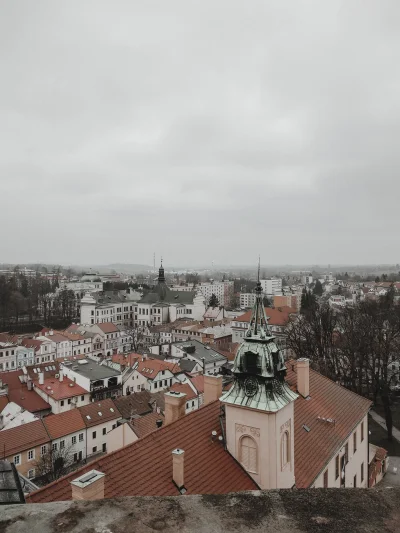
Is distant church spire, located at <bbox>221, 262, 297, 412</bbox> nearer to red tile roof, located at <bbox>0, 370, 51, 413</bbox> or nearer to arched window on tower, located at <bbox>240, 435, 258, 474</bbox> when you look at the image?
arched window on tower, located at <bbox>240, 435, 258, 474</bbox>

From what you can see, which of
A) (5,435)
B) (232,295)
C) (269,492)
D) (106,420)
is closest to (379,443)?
(106,420)

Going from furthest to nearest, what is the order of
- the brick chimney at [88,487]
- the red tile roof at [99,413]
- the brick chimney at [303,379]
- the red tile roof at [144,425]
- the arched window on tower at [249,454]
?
the red tile roof at [99,413] → the red tile roof at [144,425] → the brick chimney at [303,379] → the arched window on tower at [249,454] → the brick chimney at [88,487]

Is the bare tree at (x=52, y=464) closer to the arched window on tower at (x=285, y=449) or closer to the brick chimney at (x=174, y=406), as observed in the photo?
the brick chimney at (x=174, y=406)

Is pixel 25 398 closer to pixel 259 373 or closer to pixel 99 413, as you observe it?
pixel 99 413

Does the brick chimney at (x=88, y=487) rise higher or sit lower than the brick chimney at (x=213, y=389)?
higher

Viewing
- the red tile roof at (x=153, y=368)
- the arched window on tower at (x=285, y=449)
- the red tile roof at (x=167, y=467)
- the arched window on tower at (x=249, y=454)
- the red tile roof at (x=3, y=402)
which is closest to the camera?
the red tile roof at (x=167, y=467)

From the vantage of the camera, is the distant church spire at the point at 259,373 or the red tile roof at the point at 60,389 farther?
the red tile roof at the point at 60,389

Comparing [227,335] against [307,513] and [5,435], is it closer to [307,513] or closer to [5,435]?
[5,435]

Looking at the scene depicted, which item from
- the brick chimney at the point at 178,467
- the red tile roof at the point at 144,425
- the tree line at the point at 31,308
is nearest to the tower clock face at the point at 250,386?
the brick chimney at the point at 178,467
